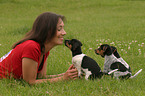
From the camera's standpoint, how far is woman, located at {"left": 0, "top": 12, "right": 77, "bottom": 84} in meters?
3.45

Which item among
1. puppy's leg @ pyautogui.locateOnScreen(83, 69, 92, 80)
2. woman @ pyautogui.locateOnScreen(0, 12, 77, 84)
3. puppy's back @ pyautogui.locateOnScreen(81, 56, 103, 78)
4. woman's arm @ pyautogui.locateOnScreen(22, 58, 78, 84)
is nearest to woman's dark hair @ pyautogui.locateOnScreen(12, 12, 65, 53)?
woman @ pyautogui.locateOnScreen(0, 12, 77, 84)

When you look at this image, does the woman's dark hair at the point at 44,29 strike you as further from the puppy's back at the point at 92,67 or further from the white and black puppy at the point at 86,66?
the puppy's back at the point at 92,67

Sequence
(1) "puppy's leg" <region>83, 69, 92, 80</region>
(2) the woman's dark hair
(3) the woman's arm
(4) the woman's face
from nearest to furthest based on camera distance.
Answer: (3) the woman's arm < (2) the woman's dark hair < (4) the woman's face < (1) "puppy's leg" <region>83, 69, 92, 80</region>

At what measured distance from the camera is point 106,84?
3506mm

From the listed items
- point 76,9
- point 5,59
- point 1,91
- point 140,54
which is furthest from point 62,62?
point 76,9

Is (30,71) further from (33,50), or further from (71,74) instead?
(71,74)

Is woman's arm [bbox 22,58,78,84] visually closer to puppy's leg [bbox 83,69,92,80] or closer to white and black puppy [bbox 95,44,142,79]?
puppy's leg [bbox 83,69,92,80]

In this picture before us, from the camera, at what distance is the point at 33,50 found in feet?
11.3

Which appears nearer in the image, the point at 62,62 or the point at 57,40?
the point at 57,40

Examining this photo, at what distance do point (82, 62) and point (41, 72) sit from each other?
97 cm

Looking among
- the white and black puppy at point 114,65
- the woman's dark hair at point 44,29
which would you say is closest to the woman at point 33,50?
the woman's dark hair at point 44,29

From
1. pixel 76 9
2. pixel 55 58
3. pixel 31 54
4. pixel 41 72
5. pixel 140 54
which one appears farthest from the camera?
pixel 76 9

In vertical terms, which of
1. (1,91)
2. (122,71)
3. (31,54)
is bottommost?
(1,91)

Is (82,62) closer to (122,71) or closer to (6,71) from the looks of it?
(122,71)
